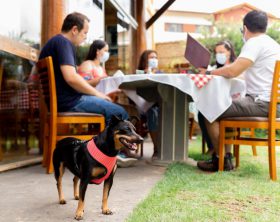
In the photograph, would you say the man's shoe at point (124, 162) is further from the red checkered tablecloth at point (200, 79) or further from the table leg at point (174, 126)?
the red checkered tablecloth at point (200, 79)

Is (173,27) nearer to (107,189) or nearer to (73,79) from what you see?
(73,79)

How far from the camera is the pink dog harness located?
6.28 ft

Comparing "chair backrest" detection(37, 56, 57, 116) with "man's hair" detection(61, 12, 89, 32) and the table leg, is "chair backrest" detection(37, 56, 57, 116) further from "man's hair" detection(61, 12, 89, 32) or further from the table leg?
the table leg

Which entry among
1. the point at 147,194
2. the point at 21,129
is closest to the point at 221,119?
the point at 147,194

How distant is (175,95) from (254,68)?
2.85ft

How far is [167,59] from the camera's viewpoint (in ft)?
31.9

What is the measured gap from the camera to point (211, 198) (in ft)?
7.84

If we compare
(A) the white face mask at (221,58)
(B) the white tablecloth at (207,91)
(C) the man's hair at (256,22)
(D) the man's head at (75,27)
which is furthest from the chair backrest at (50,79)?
(A) the white face mask at (221,58)

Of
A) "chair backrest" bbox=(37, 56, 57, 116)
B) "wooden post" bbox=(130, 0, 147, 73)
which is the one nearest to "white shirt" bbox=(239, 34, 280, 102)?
"chair backrest" bbox=(37, 56, 57, 116)

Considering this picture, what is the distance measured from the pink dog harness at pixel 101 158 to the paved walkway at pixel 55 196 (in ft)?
0.75

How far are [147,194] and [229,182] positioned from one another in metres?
0.74

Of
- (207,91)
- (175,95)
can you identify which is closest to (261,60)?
(207,91)

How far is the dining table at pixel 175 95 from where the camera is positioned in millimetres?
3271

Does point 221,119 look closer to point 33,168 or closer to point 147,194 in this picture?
point 147,194
